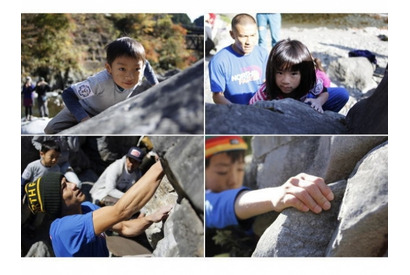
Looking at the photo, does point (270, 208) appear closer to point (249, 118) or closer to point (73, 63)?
point (249, 118)

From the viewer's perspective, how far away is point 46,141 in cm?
400

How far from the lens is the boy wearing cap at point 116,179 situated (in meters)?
4.05

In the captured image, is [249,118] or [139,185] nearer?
[249,118]

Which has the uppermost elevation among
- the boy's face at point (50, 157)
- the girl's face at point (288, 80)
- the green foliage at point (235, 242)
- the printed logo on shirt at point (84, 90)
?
the girl's face at point (288, 80)

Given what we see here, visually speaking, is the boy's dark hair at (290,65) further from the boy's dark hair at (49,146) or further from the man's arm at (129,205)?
the boy's dark hair at (49,146)

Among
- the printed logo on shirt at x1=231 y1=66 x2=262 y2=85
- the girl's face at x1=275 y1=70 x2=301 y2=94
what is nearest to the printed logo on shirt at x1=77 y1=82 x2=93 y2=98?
the printed logo on shirt at x1=231 y1=66 x2=262 y2=85

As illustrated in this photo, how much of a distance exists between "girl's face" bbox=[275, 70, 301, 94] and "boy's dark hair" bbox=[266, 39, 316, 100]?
0.07ft

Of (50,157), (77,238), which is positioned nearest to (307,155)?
(77,238)

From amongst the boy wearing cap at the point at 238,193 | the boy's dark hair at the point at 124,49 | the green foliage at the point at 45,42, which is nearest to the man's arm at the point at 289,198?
the boy wearing cap at the point at 238,193

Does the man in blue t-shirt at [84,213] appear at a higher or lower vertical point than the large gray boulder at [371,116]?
lower

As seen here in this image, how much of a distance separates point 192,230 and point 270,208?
61cm

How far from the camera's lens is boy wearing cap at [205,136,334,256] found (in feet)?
12.6

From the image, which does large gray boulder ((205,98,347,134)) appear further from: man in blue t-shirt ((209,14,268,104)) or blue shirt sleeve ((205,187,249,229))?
blue shirt sleeve ((205,187,249,229))
